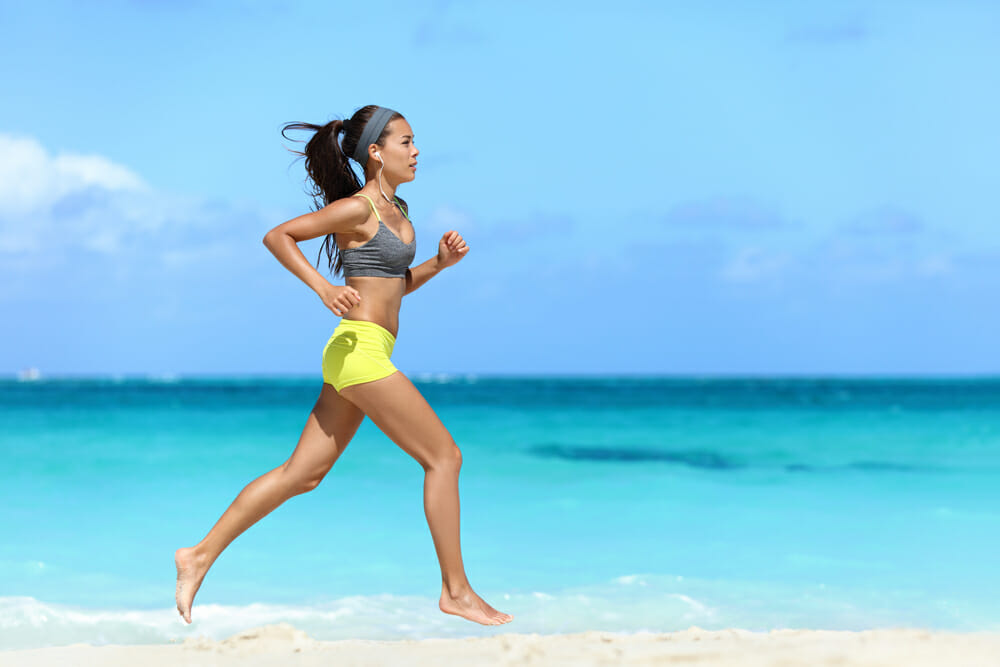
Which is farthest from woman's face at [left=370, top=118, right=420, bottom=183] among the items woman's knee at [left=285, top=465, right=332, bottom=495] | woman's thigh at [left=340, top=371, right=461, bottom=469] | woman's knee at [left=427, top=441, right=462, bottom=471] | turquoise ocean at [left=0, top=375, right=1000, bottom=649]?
turquoise ocean at [left=0, top=375, right=1000, bottom=649]

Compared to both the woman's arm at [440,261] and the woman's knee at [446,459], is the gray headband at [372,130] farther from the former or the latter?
the woman's knee at [446,459]

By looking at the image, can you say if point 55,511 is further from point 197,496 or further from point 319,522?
point 319,522

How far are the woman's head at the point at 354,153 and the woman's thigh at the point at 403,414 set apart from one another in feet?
2.03

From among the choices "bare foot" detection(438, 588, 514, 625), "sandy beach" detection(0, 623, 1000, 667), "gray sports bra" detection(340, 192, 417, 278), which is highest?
"gray sports bra" detection(340, 192, 417, 278)

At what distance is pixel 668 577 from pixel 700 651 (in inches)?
106

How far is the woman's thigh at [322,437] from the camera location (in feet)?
13.4

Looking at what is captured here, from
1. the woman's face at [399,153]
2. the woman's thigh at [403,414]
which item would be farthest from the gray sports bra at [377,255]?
the woman's thigh at [403,414]

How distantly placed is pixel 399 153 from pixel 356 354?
0.88 meters

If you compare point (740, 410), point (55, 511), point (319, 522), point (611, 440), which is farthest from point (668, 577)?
point (740, 410)

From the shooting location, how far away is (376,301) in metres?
4.06

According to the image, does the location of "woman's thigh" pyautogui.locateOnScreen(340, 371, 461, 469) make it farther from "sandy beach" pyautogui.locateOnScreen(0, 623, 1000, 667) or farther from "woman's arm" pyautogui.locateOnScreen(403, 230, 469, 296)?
"sandy beach" pyautogui.locateOnScreen(0, 623, 1000, 667)

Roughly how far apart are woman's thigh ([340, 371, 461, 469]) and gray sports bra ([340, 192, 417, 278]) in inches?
17.9

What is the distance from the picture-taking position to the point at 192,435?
1984 centimetres

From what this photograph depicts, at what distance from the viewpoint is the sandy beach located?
3.54 meters
